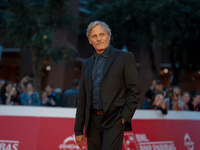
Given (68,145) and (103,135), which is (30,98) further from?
(103,135)

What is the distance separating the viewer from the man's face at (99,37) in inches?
105

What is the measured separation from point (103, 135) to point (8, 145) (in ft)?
7.50

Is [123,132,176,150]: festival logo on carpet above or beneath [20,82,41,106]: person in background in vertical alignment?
beneath

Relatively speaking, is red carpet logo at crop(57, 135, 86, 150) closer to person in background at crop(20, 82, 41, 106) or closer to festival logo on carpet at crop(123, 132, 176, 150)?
festival logo on carpet at crop(123, 132, 176, 150)

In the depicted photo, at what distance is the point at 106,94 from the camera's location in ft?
8.24

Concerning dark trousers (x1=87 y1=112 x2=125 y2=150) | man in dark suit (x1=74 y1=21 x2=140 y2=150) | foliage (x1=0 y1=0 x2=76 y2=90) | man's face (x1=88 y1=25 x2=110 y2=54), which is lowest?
dark trousers (x1=87 y1=112 x2=125 y2=150)

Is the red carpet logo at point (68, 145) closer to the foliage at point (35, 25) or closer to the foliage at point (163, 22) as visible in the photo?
the foliage at point (35, 25)

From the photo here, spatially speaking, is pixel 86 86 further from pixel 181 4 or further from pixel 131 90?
pixel 181 4

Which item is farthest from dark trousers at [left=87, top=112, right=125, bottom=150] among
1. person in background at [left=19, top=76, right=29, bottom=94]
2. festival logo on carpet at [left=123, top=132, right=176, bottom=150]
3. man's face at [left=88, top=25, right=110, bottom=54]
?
person in background at [left=19, top=76, right=29, bottom=94]

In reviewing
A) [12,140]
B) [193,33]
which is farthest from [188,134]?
[193,33]

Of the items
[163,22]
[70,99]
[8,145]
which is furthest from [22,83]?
[163,22]

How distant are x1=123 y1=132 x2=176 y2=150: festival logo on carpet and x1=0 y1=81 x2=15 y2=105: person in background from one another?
3.71m

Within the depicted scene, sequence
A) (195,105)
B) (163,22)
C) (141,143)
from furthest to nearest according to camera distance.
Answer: (163,22) → (195,105) → (141,143)

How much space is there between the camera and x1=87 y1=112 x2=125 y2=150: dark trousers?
2436mm
